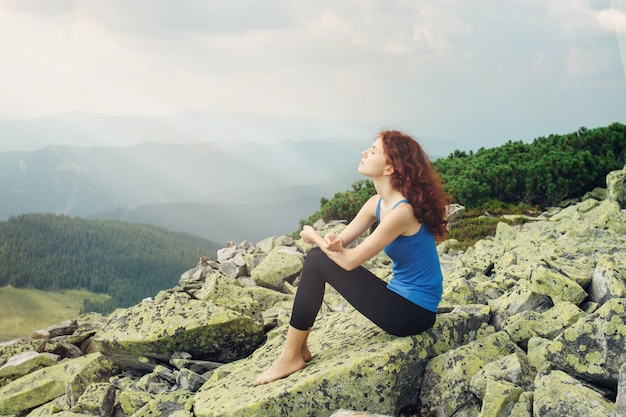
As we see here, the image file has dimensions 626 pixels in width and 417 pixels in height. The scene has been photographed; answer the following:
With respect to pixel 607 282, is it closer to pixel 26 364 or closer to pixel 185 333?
pixel 185 333

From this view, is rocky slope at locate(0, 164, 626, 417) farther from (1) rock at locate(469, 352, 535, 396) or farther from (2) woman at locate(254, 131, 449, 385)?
(2) woman at locate(254, 131, 449, 385)

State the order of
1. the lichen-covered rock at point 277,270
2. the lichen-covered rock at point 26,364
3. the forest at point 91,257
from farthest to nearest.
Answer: the forest at point 91,257 → the lichen-covered rock at point 277,270 → the lichen-covered rock at point 26,364

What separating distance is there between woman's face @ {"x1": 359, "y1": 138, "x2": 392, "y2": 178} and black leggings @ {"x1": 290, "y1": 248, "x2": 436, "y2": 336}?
3.71 feet

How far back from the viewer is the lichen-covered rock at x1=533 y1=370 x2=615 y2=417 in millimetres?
4836

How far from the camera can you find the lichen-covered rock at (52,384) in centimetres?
914

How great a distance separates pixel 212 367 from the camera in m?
8.49

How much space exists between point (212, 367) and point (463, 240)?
1163 centimetres

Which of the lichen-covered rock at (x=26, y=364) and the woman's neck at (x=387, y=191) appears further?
the lichen-covered rock at (x=26, y=364)

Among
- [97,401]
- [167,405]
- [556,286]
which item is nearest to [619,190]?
[556,286]

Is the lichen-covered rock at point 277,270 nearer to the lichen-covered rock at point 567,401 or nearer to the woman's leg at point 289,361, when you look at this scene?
the woman's leg at point 289,361

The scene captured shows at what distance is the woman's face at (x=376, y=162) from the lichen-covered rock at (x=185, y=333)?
3.67m

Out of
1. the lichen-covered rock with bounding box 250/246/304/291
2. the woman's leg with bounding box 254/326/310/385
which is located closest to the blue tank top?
the woman's leg with bounding box 254/326/310/385

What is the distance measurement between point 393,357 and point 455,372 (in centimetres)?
71

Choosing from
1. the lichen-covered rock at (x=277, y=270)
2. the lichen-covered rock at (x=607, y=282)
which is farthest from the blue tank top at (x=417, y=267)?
the lichen-covered rock at (x=277, y=270)
